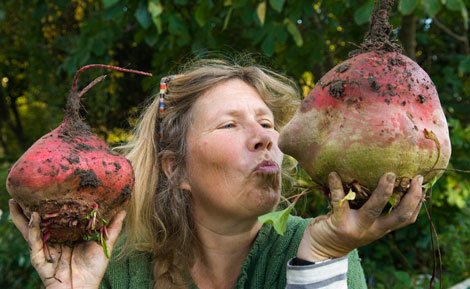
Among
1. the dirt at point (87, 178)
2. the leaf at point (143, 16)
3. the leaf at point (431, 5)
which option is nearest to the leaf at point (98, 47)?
the leaf at point (143, 16)

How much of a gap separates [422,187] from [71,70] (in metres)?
2.36

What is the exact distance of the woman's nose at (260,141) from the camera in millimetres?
1546

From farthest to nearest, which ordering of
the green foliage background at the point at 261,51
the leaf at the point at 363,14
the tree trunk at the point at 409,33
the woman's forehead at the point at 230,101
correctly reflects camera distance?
1. the tree trunk at the point at 409,33
2. the green foliage background at the point at 261,51
3. the leaf at the point at 363,14
4. the woman's forehead at the point at 230,101

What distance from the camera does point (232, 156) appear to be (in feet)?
5.09

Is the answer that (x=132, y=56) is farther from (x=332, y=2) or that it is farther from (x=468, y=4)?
(x=468, y=4)

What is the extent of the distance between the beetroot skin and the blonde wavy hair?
0.64 meters

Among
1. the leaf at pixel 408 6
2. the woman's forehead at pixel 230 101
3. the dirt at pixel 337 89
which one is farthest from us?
the leaf at pixel 408 6

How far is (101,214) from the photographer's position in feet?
4.78

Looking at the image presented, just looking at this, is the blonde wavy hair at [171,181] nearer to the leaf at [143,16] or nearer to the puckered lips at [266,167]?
the puckered lips at [266,167]

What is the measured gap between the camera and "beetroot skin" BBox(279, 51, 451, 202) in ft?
3.74

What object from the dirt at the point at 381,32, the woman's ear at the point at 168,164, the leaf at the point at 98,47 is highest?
the dirt at the point at 381,32

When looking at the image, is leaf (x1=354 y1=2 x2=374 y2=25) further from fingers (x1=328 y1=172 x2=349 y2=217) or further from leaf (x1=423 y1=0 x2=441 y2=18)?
fingers (x1=328 y1=172 x2=349 y2=217)

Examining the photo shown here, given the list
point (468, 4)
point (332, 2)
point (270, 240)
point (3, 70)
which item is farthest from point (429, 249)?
point (3, 70)

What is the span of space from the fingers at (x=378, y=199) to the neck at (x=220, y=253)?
648 mm
